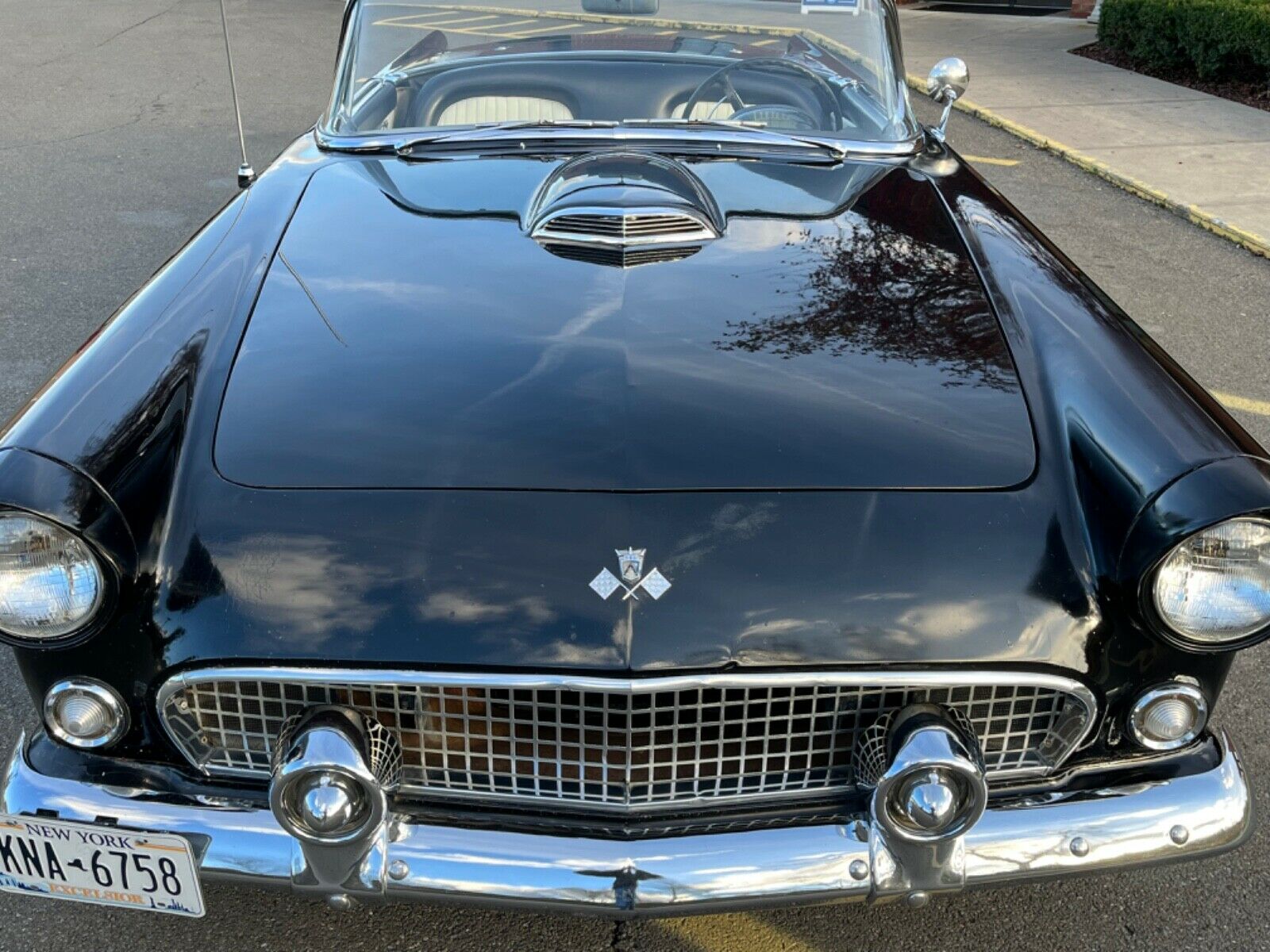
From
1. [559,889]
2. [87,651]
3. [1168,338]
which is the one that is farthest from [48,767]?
[1168,338]

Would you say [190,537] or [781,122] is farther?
[781,122]

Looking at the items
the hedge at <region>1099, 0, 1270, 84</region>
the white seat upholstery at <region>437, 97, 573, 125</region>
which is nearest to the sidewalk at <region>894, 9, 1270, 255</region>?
the hedge at <region>1099, 0, 1270, 84</region>

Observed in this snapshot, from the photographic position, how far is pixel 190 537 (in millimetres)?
1761

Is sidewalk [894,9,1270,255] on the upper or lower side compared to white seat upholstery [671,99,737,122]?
lower

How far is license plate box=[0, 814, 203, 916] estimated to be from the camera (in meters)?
1.70

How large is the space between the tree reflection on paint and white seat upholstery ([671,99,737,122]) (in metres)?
0.91

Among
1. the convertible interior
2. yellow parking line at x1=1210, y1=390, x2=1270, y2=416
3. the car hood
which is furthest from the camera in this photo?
yellow parking line at x1=1210, y1=390, x2=1270, y2=416

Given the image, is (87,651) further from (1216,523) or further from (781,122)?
(781,122)

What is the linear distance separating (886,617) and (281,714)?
35.4 inches

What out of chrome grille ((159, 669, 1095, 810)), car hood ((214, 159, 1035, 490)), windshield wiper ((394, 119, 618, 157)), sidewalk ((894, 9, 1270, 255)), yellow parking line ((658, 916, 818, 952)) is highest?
windshield wiper ((394, 119, 618, 157))

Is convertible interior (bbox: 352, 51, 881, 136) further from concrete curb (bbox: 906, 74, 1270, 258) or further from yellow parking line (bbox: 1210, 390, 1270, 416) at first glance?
concrete curb (bbox: 906, 74, 1270, 258)

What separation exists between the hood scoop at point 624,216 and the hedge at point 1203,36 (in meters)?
8.16

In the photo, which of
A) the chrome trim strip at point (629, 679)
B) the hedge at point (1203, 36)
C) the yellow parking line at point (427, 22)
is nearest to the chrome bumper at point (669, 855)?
the chrome trim strip at point (629, 679)

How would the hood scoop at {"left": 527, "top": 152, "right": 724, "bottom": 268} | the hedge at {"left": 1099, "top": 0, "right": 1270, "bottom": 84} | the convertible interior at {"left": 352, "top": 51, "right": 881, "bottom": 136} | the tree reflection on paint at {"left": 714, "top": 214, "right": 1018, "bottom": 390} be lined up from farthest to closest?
the hedge at {"left": 1099, "top": 0, "right": 1270, "bottom": 84} < the convertible interior at {"left": 352, "top": 51, "right": 881, "bottom": 136} < the hood scoop at {"left": 527, "top": 152, "right": 724, "bottom": 268} < the tree reflection on paint at {"left": 714, "top": 214, "right": 1018, "bottom": 390}
